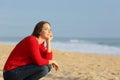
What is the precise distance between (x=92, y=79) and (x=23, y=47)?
4125 millimetres

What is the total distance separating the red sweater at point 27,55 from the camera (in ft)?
19.2

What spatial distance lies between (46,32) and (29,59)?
430mm

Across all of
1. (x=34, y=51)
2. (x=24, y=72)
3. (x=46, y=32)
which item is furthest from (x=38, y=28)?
(x=24, y=72)

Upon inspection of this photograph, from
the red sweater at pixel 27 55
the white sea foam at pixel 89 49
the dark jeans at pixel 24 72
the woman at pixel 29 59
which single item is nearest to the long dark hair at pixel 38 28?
the woman at pixel 29 59

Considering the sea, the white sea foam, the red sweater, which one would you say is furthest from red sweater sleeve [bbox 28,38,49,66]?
the white sea foam

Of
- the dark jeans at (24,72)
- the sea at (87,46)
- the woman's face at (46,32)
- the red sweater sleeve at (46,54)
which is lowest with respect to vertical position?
the sea at (87,46)

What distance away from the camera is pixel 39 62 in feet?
19.4

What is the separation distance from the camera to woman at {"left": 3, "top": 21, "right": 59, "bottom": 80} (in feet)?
19.4

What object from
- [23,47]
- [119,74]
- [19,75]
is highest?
[23,47]

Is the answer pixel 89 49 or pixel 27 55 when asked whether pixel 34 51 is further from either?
pixel 89 49

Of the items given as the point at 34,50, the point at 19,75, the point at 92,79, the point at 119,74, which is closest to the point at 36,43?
the point at 34,50

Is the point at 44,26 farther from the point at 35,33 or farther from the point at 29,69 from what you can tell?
the point at 29,69

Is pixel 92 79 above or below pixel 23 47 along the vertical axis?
below

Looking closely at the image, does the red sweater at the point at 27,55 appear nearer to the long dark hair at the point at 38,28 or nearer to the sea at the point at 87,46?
the long dark hair at the point at 38,28
